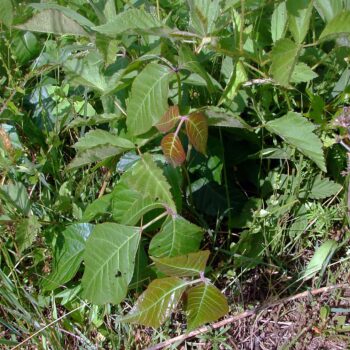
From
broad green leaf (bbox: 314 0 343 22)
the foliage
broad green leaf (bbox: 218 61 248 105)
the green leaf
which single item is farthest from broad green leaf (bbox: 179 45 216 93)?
the green leaf

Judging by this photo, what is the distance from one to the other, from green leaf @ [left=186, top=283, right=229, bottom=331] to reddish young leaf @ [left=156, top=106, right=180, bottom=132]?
33 centimetres

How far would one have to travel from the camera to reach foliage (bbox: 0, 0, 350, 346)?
124cm

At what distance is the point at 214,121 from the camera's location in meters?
1.28

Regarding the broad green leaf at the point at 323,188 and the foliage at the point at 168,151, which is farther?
the broad green leaf at the point at 323,188

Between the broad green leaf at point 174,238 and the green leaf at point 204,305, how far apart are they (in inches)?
4.1

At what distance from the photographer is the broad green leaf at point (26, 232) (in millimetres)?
1385

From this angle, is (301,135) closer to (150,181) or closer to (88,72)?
(150,181)

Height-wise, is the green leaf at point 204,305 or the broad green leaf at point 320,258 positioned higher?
the green leaf at point 204,305

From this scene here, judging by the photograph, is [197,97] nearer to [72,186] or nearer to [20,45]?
[72,186]

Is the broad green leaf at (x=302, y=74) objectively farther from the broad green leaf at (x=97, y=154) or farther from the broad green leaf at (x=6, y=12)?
the broad green leaf at (x=6, y=12)

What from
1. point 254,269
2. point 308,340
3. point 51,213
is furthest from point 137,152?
point 308,340

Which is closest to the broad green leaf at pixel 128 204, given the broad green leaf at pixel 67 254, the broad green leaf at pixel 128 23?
the broad green leaf at pixel 67 254

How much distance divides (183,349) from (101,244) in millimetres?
332

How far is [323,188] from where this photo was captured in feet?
5.08
